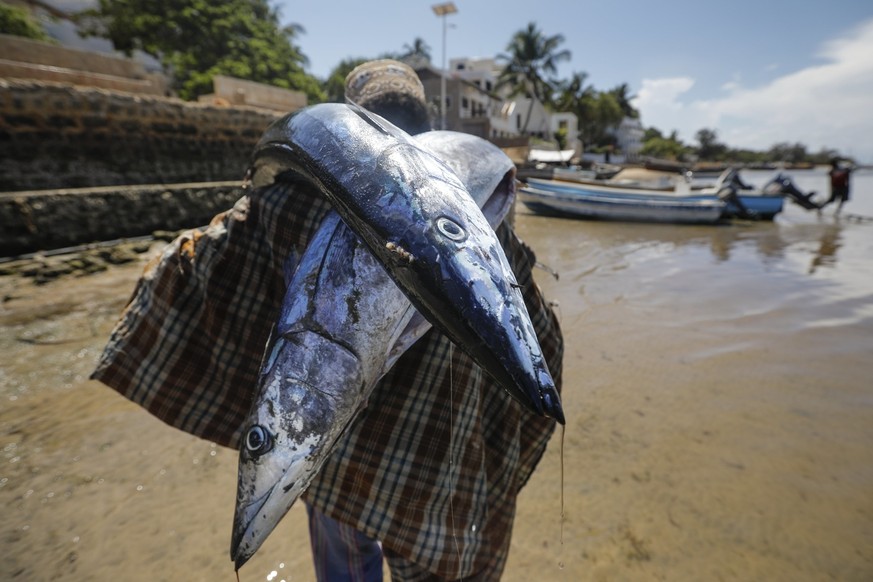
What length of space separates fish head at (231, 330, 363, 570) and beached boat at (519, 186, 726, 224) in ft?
44.5

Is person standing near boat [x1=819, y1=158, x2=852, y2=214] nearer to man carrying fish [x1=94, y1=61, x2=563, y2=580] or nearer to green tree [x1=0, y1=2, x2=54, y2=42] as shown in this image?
man carrying fish [x1=94, y1=61, x2=563, y2=580]

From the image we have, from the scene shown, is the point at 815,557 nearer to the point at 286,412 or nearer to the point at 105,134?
the point at 286,412

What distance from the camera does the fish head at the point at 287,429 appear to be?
2.07ft

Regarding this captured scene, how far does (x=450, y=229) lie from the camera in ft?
2.04

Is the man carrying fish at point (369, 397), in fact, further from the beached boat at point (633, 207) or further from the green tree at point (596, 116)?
the green tree at point (596, 116)

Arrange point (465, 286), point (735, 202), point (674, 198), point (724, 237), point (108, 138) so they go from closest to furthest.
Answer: point (465, 286) → point (108, 138) → point (724, 237) → point (674, 198) → point (735, 202)

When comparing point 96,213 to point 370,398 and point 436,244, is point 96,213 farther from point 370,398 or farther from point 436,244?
point 436,244

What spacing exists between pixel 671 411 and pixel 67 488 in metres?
4.21

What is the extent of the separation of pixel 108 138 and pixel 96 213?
2890mm

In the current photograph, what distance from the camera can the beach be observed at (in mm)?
2043

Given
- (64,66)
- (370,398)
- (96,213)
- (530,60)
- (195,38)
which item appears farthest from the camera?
(530,60)

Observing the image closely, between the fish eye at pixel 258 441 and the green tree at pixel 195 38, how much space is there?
65.5 ft

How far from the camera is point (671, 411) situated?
322cm

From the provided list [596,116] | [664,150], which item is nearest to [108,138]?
[596,116]
